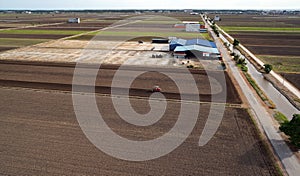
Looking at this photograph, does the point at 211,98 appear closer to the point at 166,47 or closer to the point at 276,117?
the point at 276,117

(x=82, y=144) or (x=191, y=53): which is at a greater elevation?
(x=191, y=53)

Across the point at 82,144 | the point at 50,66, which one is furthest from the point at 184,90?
the point at 50,66

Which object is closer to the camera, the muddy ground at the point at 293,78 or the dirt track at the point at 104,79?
the dirt track at the point at 104,79

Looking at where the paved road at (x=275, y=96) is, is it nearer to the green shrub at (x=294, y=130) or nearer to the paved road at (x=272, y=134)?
the paved road at (x=272, y=134)

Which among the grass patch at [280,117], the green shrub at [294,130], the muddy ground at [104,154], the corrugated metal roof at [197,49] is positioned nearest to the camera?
the muddy ground at [104,154]

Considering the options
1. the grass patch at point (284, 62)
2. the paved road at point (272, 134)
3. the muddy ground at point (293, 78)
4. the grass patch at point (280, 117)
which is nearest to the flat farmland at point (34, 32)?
the paved road at point (272, 134)

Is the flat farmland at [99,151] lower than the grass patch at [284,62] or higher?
lower

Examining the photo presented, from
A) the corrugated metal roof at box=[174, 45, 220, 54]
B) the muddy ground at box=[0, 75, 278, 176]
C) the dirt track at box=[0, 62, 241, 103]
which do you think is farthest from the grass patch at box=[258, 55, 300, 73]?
the muddy ground at box=[0, 75, 278, 176]
